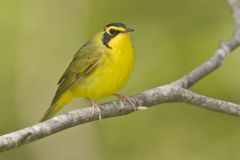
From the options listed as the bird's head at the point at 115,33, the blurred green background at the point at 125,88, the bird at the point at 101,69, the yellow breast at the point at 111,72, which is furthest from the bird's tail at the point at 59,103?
the blurred green background at the point at 125,88

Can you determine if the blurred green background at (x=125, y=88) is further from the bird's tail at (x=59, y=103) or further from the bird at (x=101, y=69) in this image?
the bird at (x=101, y=69)

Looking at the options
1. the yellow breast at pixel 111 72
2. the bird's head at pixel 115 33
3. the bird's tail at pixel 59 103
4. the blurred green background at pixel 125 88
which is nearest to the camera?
the yellow breast at pixel 111 72

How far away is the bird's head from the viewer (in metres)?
5.96

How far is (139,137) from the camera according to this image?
7.48 m

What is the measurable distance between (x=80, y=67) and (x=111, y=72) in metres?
0.45

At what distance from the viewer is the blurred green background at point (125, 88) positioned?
7133 millimetres

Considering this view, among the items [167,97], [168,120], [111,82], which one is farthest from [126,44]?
[168,120]

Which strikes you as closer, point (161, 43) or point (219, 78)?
point (219, 78)

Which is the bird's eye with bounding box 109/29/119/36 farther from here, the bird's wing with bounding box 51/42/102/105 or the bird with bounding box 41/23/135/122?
the bird's wing with bounding box 51/42/102/105

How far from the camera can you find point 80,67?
6102 millimetres

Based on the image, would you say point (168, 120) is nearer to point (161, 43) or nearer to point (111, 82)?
point (161, 43)

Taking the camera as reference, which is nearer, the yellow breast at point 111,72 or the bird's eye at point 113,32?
the yellow breast at point 111,72

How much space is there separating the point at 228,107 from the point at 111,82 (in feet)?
3.75

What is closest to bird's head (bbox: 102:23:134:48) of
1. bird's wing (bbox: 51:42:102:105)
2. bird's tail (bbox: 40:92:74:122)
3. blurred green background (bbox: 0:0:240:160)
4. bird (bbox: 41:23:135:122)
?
bird (bbox: 41:23:135:122)
